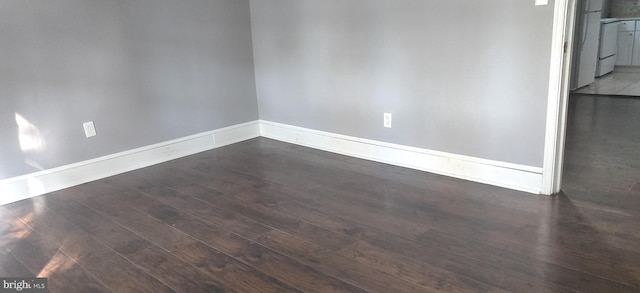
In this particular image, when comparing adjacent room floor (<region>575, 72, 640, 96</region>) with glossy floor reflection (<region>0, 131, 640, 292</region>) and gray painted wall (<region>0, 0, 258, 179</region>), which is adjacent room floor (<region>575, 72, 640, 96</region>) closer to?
glossy floor reflection (<region>0, 131, 640, 292</region>)

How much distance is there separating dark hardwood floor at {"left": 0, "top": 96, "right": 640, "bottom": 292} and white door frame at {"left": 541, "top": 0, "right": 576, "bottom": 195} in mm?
152

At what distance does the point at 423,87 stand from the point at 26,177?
9.08 ft

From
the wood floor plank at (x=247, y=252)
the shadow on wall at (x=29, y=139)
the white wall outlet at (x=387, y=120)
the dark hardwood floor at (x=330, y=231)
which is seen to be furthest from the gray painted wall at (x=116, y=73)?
the white wall outlet at (x=387, y=120)

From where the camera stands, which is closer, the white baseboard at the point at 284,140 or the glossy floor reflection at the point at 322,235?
the glossy floor reflection at the point at 322,235

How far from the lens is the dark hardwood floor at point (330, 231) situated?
2.00 metres

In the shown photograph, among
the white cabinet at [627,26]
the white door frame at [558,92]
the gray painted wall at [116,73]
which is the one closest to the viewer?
the white door frame at [558,92]

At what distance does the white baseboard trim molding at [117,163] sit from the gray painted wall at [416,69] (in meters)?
0.54

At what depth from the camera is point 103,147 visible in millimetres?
3553

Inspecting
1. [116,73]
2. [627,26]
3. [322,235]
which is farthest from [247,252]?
[627,26]

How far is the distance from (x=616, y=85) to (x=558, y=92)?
14.9 feet

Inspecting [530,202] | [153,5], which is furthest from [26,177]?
[530,202]

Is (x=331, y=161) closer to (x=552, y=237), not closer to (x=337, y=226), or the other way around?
(x=337, y=226)

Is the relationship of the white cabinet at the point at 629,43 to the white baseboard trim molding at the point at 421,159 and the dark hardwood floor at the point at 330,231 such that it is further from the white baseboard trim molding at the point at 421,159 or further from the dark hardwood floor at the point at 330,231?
the white baseboard trim molding at the point at 421,159

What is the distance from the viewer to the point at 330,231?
96.6 inches
